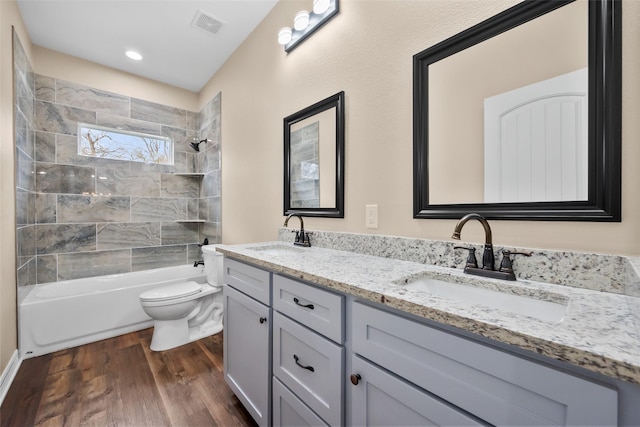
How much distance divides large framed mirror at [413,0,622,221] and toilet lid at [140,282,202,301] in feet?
6.43

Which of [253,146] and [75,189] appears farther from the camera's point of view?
[75,189]

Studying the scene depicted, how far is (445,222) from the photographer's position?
44.8 inches

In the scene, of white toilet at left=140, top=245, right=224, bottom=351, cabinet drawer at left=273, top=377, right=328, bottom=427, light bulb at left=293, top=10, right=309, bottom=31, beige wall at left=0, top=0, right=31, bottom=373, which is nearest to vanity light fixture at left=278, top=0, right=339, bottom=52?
light bulb at left=293, top=10, right=309, bottom=31

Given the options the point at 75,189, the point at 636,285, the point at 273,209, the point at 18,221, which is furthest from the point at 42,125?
the point at 636,285

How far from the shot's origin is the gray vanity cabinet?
1218 millimetres

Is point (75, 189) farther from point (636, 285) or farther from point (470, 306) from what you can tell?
point (636, 285)

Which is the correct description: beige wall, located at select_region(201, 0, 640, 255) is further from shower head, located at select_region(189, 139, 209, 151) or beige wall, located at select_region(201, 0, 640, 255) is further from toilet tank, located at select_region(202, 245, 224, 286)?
shower head, located at select_region(189, 139, 209, 151)

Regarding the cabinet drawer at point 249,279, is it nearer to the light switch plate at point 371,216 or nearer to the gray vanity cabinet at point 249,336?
the gray vanity cabinet at point 249,336

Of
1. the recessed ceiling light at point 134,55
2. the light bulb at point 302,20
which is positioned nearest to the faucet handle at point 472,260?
the light bulb at point 302,20

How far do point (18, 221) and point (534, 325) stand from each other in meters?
3.09

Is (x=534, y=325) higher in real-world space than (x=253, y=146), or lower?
lower

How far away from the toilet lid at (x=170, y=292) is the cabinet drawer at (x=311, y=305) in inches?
54.4

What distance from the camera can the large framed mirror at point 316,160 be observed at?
62.1 inches

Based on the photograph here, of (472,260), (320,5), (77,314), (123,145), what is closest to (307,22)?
(320,5)
